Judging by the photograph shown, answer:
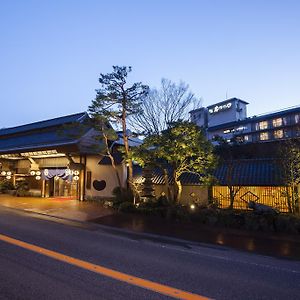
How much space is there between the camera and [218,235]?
12.1 metres

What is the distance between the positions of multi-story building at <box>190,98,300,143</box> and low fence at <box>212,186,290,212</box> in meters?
30.6

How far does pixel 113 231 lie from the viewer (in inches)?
502

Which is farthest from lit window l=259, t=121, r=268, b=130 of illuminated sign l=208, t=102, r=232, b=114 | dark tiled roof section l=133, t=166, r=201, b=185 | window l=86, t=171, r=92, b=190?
window l=86, t=171, r=92, b=190

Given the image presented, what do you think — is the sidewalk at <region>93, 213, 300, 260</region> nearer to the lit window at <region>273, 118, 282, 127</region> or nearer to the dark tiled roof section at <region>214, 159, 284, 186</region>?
the dark tiled roof section at <region>214, 159, 284, 186</region>

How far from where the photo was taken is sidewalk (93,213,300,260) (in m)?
9.93

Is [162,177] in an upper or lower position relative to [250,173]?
lower

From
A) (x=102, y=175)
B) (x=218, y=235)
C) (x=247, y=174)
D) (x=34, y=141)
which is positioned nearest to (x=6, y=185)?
(x=34, y=141)

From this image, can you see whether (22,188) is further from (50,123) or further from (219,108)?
(219,108)

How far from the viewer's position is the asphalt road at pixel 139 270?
534cm

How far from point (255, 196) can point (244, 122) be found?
2049 inches

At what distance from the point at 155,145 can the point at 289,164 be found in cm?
719

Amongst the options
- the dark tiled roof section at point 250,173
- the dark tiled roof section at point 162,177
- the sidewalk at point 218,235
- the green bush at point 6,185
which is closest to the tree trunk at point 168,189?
the dark tiled roof section at point 162,177

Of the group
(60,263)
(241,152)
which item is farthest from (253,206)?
(241,152)

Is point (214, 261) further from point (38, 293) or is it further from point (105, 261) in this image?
point (38, 293)
